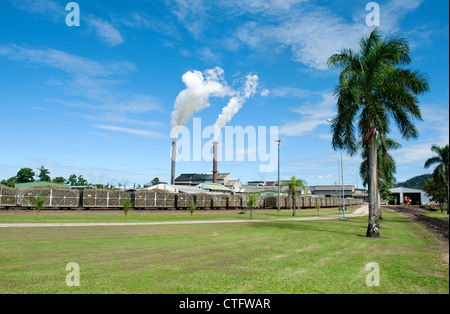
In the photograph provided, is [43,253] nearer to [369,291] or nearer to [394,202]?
[369,291]

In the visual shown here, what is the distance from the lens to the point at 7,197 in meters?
31.6

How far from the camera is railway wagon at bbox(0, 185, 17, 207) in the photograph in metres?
31.4

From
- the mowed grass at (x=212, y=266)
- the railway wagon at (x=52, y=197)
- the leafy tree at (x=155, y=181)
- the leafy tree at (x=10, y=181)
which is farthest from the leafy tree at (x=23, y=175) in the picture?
the mowed grass at (x=212, y=266)

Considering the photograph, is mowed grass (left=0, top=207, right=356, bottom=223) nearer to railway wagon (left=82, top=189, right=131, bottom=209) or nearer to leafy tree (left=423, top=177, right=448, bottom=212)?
railway wagon (left=82, top=189, right=131, bottom=209)

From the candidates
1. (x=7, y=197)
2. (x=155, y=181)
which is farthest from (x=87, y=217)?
(x=155, y=181)

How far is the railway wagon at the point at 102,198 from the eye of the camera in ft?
123

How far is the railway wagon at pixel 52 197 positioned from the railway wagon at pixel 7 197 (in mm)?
371

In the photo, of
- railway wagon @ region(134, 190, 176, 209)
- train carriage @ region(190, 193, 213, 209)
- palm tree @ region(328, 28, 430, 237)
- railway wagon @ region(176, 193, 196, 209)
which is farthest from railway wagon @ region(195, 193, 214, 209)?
palm tree @ region(328, 28, 430, 237)

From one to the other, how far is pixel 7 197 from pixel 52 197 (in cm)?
428
